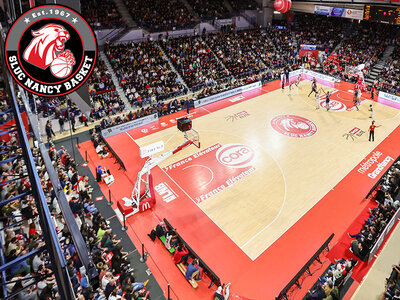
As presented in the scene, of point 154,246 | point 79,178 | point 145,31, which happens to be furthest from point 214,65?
point 154,246

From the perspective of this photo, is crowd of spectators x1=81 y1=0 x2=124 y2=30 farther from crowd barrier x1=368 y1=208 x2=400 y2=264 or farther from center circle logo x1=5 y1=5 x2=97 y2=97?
crowd barrier x1=368 y1=208 x2=400 y2=264

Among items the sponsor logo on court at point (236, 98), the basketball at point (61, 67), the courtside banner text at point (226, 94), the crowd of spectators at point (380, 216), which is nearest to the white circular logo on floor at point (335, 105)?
the courtside banner text at point (226, 94)

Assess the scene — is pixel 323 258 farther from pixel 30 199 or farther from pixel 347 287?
pixel 30 199

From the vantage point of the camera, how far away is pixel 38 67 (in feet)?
22.7

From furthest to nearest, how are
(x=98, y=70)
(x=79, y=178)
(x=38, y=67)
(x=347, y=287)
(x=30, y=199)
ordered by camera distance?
1. (x=98, y=70)
2. (x=79, y=178)
3. (x=30, y=199)
4. (x=347, y=287)
5. (x=38, y=67)

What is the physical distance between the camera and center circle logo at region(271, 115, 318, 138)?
22.4 meters

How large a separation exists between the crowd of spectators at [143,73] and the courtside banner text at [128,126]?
11.3 feet

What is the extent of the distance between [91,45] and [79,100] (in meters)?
2.25

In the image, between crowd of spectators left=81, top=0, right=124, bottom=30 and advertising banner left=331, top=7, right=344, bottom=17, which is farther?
advertising banner left=331, top=7, right=344, bottom=17

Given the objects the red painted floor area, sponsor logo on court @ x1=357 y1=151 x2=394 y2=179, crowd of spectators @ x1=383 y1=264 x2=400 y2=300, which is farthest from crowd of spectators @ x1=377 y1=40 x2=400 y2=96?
crowd of spectators @ x1=383 y1=264 x2=400 y2=300

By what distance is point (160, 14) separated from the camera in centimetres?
3756

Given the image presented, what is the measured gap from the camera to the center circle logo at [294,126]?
2236 centimetres

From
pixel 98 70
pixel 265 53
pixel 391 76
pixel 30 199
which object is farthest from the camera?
pixel 265 53

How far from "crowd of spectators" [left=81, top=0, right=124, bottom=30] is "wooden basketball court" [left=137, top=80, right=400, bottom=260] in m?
16.7
